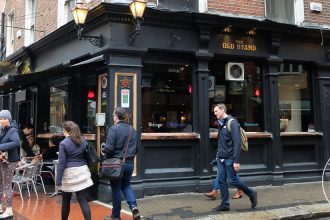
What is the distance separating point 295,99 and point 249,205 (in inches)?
181

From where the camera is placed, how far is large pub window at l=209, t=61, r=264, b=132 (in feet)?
33.7

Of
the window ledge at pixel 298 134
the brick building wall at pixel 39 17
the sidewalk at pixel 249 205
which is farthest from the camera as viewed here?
the brick building wall at pixel 39 17

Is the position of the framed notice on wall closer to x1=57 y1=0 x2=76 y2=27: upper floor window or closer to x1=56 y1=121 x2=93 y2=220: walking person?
x1=56 y1=121 x2=93 y2=220: walking person

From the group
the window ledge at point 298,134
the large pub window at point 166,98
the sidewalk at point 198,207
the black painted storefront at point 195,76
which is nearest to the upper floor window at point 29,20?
the black painted storefront at point 195,76

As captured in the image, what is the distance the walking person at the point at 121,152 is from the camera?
6.60 m

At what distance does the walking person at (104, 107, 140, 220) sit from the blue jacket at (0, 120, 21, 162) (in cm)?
168

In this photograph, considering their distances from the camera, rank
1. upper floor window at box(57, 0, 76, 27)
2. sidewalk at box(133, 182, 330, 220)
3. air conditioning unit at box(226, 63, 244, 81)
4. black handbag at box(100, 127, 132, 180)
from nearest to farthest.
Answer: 1. black handbag at box(100, 127, 132, 180)
2. sidewalk at box(133, 182, 330, 220)
3. air conditioning unit at box(226, 63, 244, 81)
4. upper floor window at box(57, 0, 76, 27)

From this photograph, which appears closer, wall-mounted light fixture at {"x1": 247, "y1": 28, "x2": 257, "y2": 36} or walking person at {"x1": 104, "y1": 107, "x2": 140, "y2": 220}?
walking person at {"x1": 104, "y1": 107, "x2": 140, "y2": 220}

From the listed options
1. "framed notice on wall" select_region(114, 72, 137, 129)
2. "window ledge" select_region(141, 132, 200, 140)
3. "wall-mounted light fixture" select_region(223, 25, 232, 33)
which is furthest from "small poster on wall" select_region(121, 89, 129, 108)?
"wall-mounted light fixture" select_region(223, 25, 232, 33)

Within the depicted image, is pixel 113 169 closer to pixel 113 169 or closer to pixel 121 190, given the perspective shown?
pixel 113 169

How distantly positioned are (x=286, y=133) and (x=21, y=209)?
6.79 meters

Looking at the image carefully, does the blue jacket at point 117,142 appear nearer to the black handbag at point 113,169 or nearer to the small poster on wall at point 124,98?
the black handbag at point 113,169

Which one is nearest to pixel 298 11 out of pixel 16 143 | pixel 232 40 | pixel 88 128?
pixel 232 40

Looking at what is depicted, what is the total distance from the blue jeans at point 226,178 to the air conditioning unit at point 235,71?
3436 millimetres
